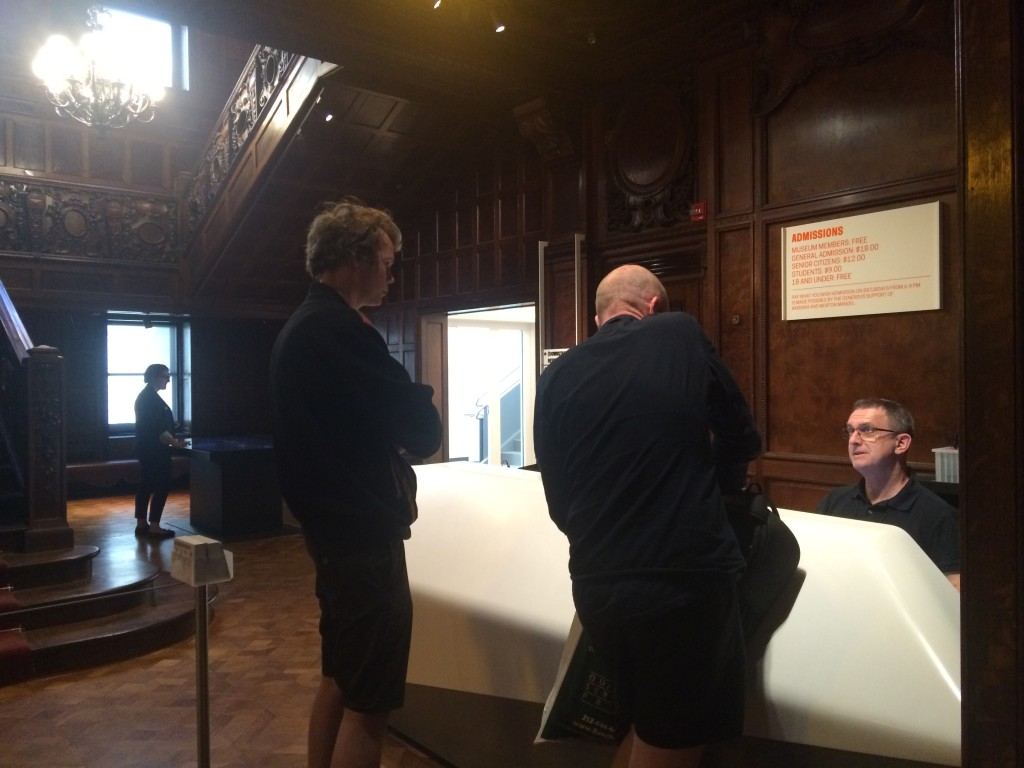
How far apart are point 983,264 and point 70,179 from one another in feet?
30.7

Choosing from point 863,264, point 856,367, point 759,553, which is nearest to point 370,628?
point 759,553

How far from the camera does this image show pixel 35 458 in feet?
14.8

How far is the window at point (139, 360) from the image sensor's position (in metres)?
9.48

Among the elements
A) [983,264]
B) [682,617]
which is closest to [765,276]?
[682,617]

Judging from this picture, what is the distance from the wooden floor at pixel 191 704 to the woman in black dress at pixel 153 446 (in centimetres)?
182

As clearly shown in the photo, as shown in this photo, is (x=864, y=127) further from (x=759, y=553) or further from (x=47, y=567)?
(x=47, y=567)

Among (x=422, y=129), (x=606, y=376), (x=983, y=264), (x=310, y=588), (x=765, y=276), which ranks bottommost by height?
(x=310, y=588)

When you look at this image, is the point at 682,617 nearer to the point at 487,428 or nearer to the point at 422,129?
the point at 422,129

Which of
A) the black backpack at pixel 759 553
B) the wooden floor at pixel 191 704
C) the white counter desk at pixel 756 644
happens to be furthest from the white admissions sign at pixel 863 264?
the wooden floor at pixel 191 704

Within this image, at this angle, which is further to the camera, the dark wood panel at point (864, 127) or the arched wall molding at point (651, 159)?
the arched wall molding at point (651, 159)

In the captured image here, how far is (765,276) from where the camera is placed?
4.57 metres

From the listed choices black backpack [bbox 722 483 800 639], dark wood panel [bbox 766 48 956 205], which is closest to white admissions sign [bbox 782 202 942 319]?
dark wood panel [bbox 766 48 956 205]

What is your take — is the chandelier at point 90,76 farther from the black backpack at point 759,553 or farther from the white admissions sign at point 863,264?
the black backpack at point 759,553

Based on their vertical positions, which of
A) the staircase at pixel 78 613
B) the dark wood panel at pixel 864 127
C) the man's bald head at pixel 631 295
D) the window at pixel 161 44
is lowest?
the staircase at pixel 78 613
